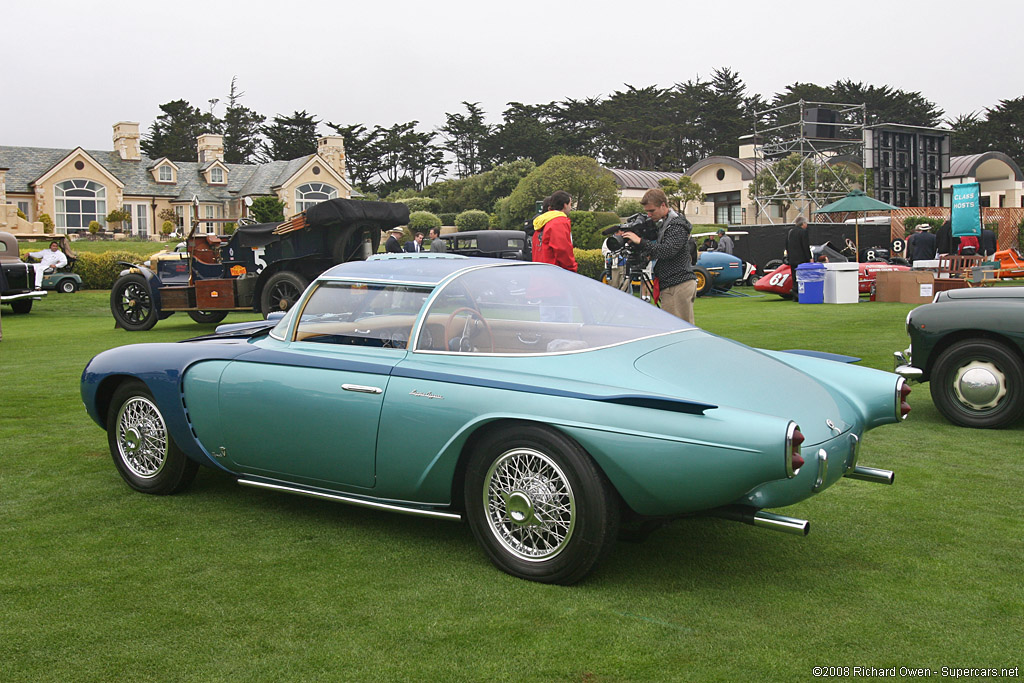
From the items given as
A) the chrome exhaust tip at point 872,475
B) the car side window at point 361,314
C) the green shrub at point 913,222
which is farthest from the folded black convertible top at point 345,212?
the green shrub at point 913,222

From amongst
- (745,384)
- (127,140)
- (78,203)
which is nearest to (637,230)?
(745,384)

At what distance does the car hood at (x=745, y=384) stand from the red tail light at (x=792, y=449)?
0.25m

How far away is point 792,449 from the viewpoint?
317cm

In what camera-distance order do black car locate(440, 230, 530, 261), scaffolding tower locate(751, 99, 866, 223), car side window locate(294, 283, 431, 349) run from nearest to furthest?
car side window locate(294, 283, 431, 349) → black car locate(440, 230, 530, 261) → scaffolding tower locate(751, 99, 866, 223)

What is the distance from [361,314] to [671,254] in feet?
14.7

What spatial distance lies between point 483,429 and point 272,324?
1.90 m

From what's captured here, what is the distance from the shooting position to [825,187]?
47.3m

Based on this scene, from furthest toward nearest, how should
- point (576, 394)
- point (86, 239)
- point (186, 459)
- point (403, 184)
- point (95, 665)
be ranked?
point (403, 184), point (86, 239), point (186, 459), point (576, 394), point (95, 665)

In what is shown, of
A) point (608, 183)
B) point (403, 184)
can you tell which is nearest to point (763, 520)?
point (608, 183)

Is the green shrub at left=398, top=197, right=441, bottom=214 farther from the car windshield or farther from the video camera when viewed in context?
the car windshield

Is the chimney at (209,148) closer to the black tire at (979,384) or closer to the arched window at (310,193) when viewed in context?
the arched window at (310,193)

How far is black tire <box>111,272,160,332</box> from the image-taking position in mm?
15367

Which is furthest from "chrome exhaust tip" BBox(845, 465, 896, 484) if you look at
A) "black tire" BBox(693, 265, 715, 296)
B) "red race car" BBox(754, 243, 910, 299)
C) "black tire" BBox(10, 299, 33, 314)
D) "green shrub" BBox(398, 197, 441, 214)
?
"green shrub" BBox(398, 197, 441, 214)

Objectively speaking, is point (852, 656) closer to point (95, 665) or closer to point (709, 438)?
point (709, 438)
